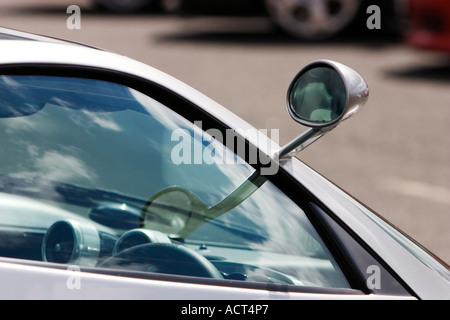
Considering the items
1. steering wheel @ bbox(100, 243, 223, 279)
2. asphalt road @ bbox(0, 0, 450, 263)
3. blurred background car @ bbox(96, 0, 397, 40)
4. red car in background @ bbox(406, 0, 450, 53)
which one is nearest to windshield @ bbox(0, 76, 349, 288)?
steering wheel @ bbox(100, 243, 223, 279)

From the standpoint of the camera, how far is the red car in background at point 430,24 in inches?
314

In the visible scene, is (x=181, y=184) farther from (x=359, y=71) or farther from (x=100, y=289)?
(x=359, y=71)

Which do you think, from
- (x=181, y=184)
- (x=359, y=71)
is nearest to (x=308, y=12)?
(x=359, y=71)

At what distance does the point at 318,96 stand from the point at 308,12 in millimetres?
8694

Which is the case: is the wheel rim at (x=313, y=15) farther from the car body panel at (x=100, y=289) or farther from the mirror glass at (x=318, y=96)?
the car body panel at (x=100, y=289)

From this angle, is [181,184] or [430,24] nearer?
[181,184]

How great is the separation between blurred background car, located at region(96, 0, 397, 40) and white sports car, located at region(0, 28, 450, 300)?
27.5ft

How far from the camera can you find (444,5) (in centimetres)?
791

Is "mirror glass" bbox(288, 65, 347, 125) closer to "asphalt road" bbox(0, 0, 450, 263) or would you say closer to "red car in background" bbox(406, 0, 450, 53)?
"asphalt road" bbox(0, 0, 450, 263)

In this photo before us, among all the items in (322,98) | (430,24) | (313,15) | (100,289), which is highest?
(313,15)

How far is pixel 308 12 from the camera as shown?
1037 centimetres

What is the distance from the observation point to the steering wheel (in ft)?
5.94

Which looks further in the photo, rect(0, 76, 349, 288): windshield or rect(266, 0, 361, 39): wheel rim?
rect(266, 0, 361, 39): wheel rim

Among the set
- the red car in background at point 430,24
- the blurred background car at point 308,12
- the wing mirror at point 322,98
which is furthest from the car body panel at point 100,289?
the blurred background car at point 308,12
